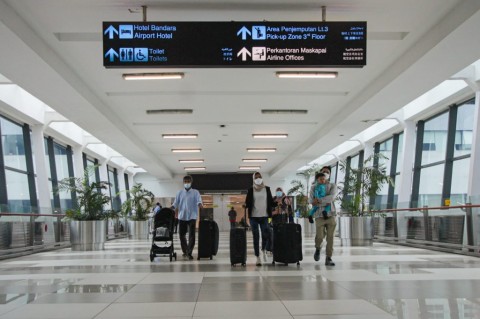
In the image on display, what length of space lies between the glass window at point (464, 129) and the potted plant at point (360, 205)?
232 centimetres

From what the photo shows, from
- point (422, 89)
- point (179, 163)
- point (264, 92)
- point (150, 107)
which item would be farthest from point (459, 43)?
point (179, 163)

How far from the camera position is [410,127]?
19094 mm

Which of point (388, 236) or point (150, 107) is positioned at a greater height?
point (150, 107)

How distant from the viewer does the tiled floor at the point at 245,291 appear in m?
4.21

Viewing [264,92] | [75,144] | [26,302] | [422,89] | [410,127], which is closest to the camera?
[26,302]

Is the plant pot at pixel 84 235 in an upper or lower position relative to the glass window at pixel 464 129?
lower

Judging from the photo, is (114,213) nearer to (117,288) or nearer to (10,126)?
(10,126)

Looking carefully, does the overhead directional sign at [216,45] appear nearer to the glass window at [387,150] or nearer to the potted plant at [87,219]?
the potted plant at [87,219]

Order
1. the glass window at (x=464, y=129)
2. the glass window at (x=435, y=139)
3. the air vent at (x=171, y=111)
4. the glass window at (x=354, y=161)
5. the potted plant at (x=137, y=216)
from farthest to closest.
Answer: the glass window at (x=354, y=161) < the potted plant at (x=137, y=216) < the glass window at (x=435, y=139) < the air vent at (x=171, y=111) < the glass window at (x=464, y=129)

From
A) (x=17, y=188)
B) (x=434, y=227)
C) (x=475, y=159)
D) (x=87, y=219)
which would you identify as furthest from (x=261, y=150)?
(x=434, y=227)

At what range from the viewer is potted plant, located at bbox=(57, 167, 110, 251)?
13.6m

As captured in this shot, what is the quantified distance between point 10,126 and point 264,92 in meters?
9.17

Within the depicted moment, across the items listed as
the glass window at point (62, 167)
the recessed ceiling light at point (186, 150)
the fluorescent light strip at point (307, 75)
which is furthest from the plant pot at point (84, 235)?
the recessed ceiling light at point (186, 150)

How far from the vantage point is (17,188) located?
56.7ft
